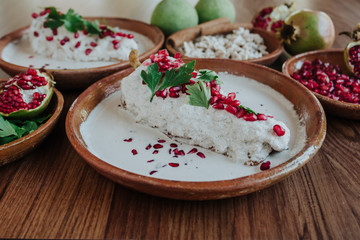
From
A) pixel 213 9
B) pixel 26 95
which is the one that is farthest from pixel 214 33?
pixel 26 95

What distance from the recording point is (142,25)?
2719 mm

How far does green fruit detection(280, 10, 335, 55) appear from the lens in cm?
221

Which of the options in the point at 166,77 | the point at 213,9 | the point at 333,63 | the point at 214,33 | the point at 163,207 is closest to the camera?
the point at 163,207

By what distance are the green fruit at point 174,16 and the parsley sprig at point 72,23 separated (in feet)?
1.88

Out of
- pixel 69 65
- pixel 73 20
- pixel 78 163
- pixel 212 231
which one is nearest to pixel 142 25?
pixel 73 20

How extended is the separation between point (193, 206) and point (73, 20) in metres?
1.72

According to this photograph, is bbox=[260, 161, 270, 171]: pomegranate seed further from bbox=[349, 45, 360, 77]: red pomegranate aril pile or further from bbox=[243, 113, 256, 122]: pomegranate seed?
bbox=[349, 45, 360, 77]: red pomegranate aril pile

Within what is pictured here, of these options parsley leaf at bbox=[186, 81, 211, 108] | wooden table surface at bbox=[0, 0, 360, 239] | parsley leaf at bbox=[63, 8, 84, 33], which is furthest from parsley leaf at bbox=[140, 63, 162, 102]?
parsley leaf at bbox=[63, 8, 84, 33]

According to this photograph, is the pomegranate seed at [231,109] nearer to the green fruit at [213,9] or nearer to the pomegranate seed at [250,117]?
the pomegranate seed at [250,117]

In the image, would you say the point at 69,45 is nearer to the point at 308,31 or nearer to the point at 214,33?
the point at 214,33

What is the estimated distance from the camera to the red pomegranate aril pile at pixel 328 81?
5.99 feet

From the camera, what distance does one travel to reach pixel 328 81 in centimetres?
192

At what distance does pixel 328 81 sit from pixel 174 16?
1330 millimetres

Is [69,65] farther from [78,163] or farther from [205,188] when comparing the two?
[205,188]
